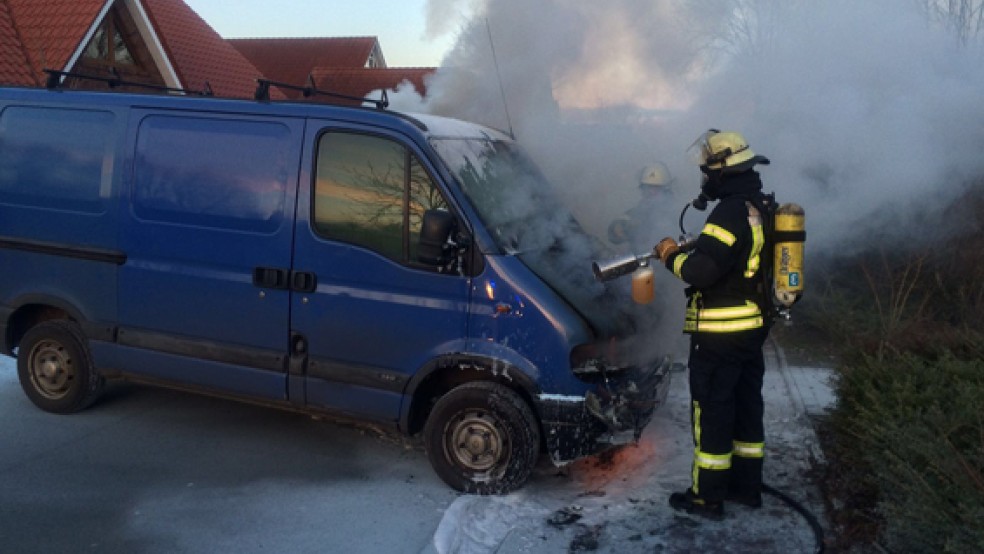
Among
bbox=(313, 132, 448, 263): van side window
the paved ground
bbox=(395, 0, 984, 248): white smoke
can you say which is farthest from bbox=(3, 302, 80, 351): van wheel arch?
bbox=(395, 0, 984, 248): white smoke

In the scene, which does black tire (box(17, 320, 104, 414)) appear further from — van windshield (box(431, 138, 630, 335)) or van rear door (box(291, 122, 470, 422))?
van windshield (box(431, 138, 630, 335))

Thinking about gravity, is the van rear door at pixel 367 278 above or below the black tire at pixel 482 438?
above

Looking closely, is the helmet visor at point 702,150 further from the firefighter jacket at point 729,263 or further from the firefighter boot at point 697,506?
the firefighter boot at point 697,506

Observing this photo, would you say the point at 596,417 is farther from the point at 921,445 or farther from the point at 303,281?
the point at 303,281

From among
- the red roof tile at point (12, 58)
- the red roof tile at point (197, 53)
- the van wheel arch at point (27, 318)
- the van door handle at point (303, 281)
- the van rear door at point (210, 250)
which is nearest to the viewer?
the van door handle at point (303, 281)

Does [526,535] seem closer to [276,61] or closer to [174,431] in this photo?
[174,431]

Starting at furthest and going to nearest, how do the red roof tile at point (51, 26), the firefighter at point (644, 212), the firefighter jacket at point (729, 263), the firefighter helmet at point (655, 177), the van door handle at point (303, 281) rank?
the red roof tile at point (51, 26)
the firefighter helmet at point (655, 177)
the firefighter at point (644, 212)
the van door handle at point (303, 281)
the firefighter jacket at point (729, 263)

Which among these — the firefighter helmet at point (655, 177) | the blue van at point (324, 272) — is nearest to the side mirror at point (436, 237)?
the blue van at point (324, 272)

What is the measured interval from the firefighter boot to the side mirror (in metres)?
1.77

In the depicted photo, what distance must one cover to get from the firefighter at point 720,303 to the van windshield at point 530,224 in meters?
0.49

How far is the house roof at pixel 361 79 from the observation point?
19.9m

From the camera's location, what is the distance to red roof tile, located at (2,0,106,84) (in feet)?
40.6

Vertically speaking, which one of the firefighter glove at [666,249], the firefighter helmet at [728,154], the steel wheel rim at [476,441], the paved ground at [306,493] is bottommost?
the paved ground at [306,493]

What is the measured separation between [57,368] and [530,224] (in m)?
3.31
